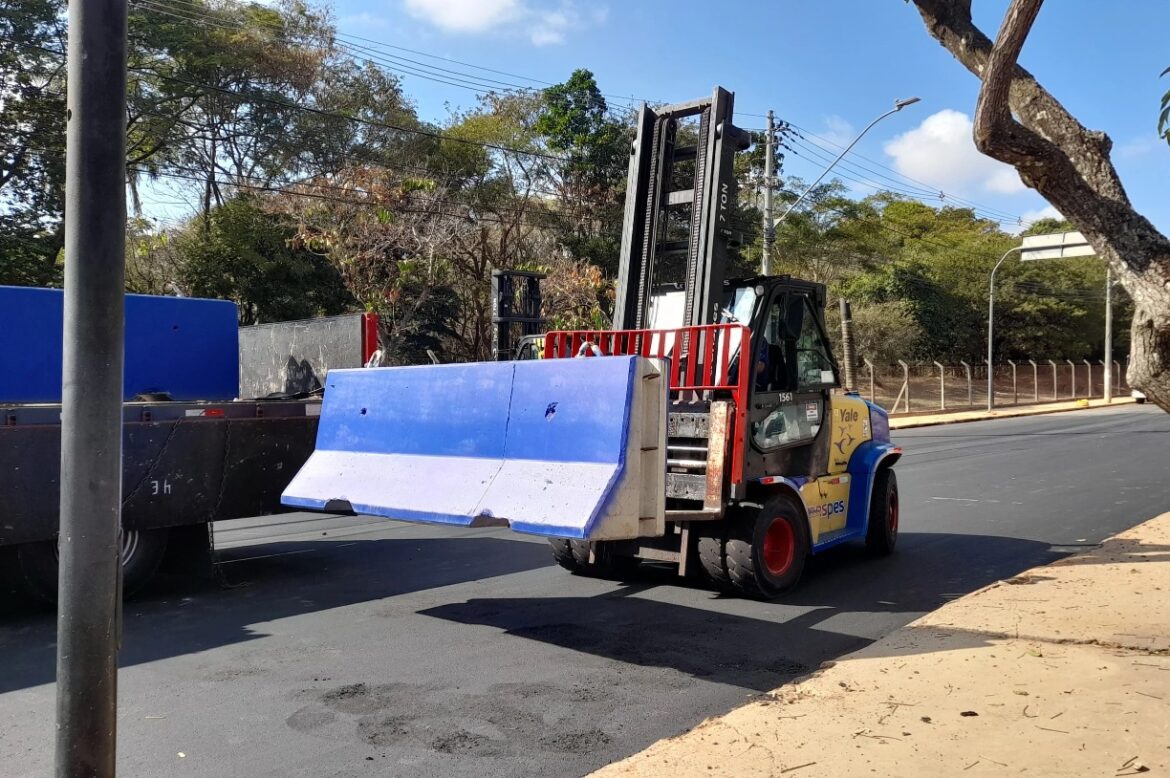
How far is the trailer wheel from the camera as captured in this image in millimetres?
7555

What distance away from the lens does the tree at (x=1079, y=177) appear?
16.1 feet

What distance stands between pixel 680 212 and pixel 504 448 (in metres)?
3.33

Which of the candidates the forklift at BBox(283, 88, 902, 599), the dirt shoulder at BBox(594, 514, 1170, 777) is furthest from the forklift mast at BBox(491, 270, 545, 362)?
the dirt shoulder at BBox(594, 514, 1170, 777)

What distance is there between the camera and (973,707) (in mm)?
5062

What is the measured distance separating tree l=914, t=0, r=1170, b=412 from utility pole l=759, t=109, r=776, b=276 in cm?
1789

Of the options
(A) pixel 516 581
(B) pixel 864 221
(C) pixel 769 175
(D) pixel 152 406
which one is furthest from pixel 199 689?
(B) pixel 864 221

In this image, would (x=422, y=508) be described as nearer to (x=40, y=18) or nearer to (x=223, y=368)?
(x=223, y=368)

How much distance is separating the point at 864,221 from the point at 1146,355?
53.5 m

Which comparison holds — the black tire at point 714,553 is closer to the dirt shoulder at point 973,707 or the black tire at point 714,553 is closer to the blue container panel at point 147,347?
the dirt shoulder at point 973,707

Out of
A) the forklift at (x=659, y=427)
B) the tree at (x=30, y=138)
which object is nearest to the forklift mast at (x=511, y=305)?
the forklift at (x=659, y=427)

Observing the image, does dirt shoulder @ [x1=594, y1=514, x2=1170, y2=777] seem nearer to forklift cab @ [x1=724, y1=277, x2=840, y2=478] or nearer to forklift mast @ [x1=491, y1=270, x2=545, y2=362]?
forklift cab @ [x1=724, y1=277, x2=840, y2=478]

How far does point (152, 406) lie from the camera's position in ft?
24.7

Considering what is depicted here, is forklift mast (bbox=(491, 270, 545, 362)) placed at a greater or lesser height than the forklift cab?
greater

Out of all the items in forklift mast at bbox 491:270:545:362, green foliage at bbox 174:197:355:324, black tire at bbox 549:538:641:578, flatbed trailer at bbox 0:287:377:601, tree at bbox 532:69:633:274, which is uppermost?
tree at bbox 532:69:633:274
